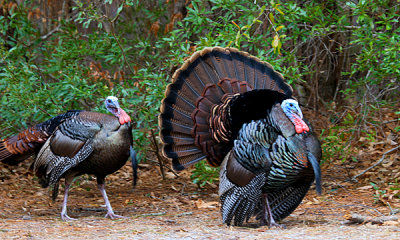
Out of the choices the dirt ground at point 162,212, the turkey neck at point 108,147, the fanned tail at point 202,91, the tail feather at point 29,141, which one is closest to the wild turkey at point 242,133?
the fanned tail at point 202,91

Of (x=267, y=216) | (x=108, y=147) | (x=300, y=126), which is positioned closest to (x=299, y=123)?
(x=300, y=126)

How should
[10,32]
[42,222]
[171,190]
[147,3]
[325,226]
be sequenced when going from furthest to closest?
[147,3]
[10,32]
[171,190]
[42,222]
[325,226]

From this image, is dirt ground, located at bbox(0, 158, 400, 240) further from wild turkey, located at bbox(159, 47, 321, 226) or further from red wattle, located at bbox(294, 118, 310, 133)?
red wattle, located at bbox(294, 118, 310, 133)

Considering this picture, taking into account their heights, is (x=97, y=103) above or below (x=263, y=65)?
below

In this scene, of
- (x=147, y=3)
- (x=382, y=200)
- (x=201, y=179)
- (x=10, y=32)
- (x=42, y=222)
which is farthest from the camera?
(x=147, y=3)

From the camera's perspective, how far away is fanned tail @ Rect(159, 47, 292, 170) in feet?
18.4

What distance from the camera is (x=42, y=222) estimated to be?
5.40 m

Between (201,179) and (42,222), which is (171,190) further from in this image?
(42,222)

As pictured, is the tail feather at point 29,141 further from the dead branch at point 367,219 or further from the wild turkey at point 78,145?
the dead branch at point 367,219

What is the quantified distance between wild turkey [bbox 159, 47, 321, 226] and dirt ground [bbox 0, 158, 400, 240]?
1.02 feet

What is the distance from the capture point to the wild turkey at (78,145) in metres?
5.54

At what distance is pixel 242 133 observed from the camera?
16.4 feet

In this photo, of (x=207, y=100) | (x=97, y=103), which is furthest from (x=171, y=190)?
(x=207, y=100)

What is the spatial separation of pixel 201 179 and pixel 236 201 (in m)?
1.77
